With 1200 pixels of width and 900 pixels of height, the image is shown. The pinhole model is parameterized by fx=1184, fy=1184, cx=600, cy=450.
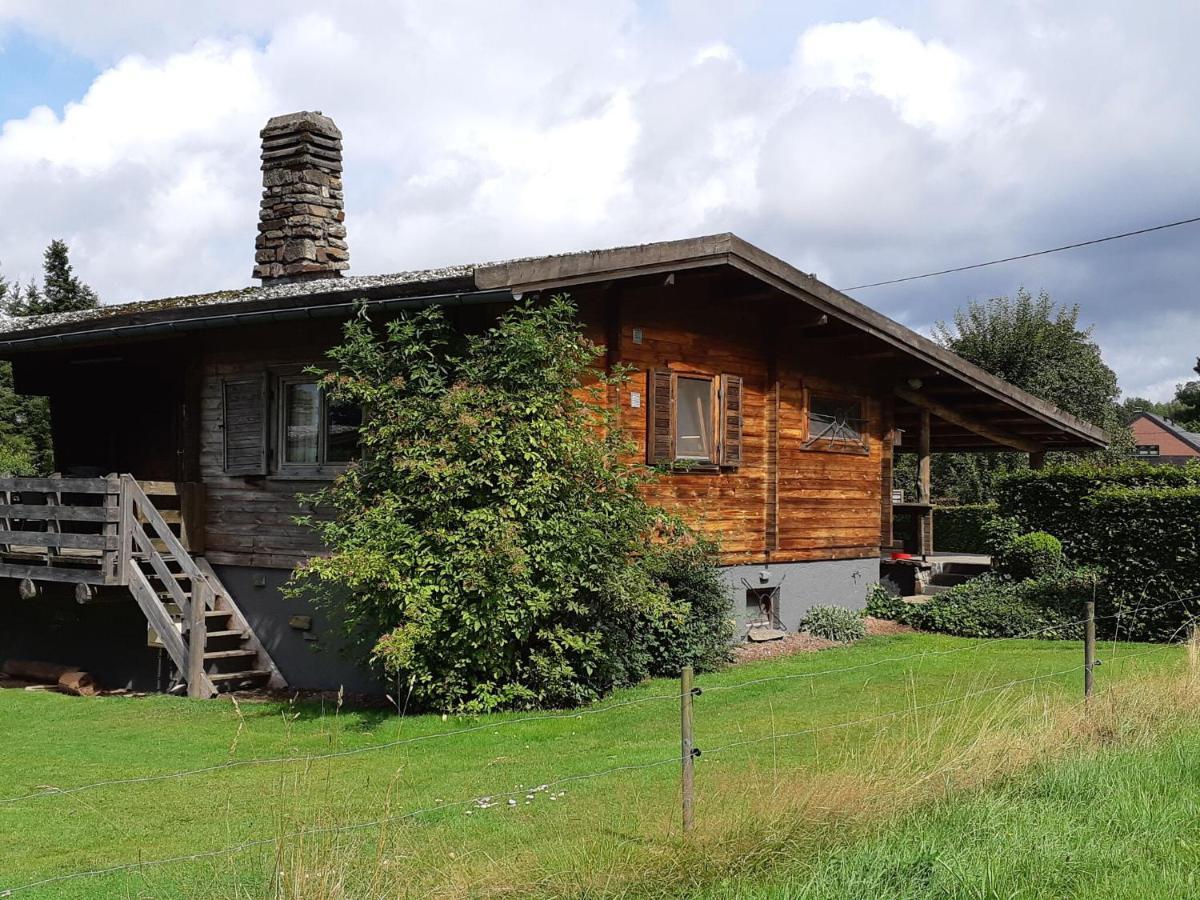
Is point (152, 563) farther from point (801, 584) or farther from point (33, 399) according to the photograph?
point (33, 399)

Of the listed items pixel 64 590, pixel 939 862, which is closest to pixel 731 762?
pixel 939 862

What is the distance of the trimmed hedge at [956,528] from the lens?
30.7m

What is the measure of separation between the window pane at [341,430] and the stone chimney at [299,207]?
4252 millimetres

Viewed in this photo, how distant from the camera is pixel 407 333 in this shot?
11.1 m

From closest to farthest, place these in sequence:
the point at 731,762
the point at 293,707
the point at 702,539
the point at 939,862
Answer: the point at 939,862
the point at 731,762
the point at 293,707
the point at 702,539

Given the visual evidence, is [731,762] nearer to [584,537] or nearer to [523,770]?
[523,770]

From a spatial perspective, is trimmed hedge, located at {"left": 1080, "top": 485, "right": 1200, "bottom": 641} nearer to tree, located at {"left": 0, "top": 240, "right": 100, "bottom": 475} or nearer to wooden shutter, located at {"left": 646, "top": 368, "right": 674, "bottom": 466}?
wooden shutter, located at {"left": 646, "top": 368, "right": 674, "bottom": 466}

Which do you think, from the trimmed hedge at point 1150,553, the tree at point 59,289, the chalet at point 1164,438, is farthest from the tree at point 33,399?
the chalet at point 1164,438

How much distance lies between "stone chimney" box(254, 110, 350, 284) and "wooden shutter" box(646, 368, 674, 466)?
587cm

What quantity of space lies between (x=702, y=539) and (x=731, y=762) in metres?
5.04

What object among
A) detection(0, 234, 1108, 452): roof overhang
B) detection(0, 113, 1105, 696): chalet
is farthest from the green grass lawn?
detection(0, 234, 1108, 452): roof overhang

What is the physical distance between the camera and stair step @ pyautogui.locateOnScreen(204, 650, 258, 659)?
41.9 ft

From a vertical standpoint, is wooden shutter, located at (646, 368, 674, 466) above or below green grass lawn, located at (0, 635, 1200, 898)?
above

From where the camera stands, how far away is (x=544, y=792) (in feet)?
24.7
